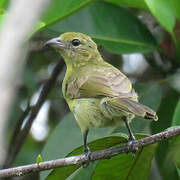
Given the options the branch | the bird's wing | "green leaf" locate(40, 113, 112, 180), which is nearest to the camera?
the branch

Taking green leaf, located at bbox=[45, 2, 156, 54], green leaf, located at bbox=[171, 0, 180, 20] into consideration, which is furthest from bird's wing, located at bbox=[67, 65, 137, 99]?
green leaf, located at bbox=[171, 0, 180, 20]

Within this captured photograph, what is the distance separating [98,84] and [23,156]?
173 cm

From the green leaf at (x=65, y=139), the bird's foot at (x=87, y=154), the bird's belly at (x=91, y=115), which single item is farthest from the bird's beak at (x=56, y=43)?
the bird's foot at (x=87, y=154)

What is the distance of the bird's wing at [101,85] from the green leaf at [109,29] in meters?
0.50

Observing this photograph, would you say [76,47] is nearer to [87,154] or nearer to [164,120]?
[164,120]

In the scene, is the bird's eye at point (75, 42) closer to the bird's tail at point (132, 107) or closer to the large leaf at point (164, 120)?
the large leaf at point (164, 120)

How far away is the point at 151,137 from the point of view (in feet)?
7.99

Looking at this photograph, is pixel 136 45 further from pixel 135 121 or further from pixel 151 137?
pixel 151 137

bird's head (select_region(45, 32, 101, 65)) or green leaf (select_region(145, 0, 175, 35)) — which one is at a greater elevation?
green leaf (select_region(145, 0, 175, 35))

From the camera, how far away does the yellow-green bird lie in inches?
114

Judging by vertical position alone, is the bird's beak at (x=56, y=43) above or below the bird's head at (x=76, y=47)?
above

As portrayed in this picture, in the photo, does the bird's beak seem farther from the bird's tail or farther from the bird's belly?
the bird's tail

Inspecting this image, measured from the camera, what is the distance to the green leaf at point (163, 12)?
3.29m

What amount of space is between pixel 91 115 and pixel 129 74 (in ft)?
7.45
